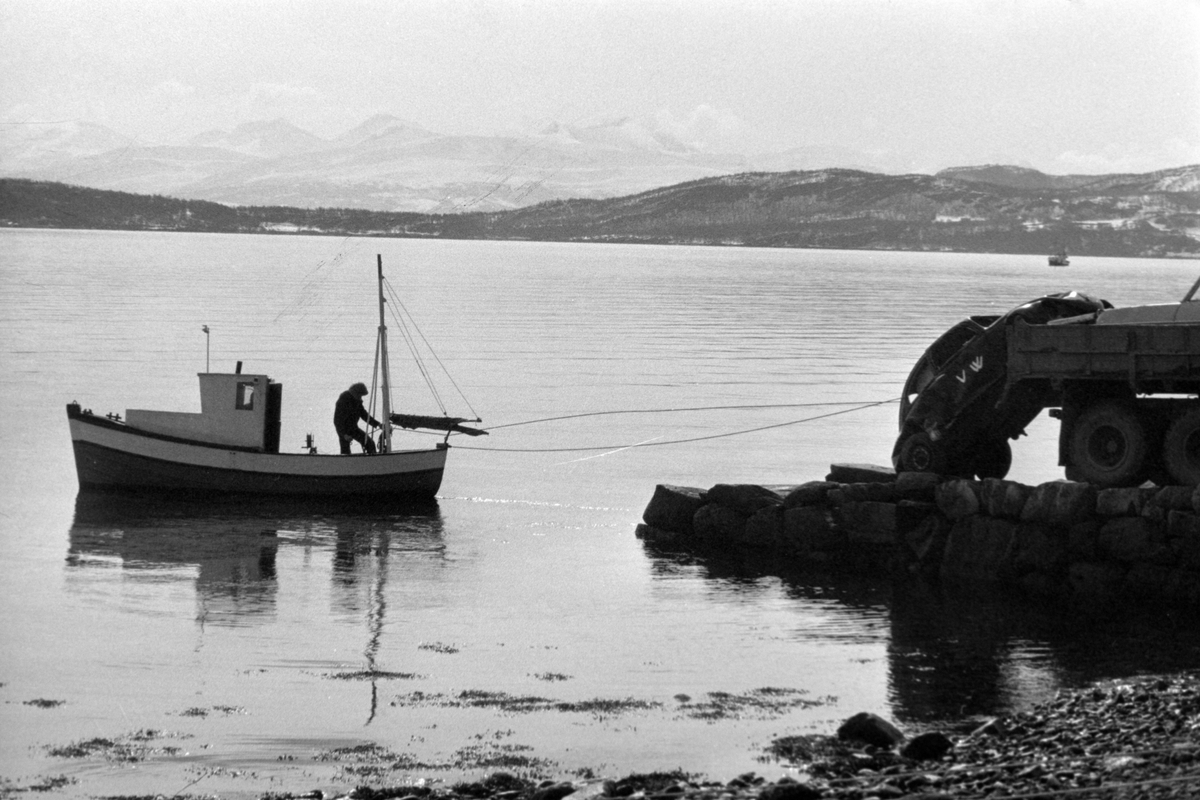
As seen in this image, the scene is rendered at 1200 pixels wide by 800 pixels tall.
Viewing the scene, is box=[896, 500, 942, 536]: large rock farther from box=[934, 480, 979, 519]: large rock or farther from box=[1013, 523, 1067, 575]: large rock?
box=[1013, 523, 1067, 575]: large rock

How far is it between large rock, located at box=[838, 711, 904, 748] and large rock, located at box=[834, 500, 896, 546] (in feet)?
30.0

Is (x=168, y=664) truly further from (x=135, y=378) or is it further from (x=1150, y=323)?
(x=135, y=378)

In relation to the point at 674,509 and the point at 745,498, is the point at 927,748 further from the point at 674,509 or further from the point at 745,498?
the point at 674,509

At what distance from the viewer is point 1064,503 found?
2172 cm

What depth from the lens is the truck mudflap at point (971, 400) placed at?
23.9m

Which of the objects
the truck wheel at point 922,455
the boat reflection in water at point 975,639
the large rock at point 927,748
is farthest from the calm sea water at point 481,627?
the truck wheel at point 922,455

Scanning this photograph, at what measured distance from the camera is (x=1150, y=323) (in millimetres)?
21906

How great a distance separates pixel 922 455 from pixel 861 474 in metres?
1.51

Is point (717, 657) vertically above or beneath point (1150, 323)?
beneath

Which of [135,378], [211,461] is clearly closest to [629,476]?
[211,461]

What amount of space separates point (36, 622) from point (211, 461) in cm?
995

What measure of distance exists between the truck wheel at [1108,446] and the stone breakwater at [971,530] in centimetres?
74

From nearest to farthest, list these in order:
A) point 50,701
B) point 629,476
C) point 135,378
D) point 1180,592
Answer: point 50,701 → point 1180,592 → point 629,476 → point 135,378

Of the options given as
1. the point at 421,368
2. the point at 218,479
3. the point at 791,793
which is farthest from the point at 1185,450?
the point at 421,368
